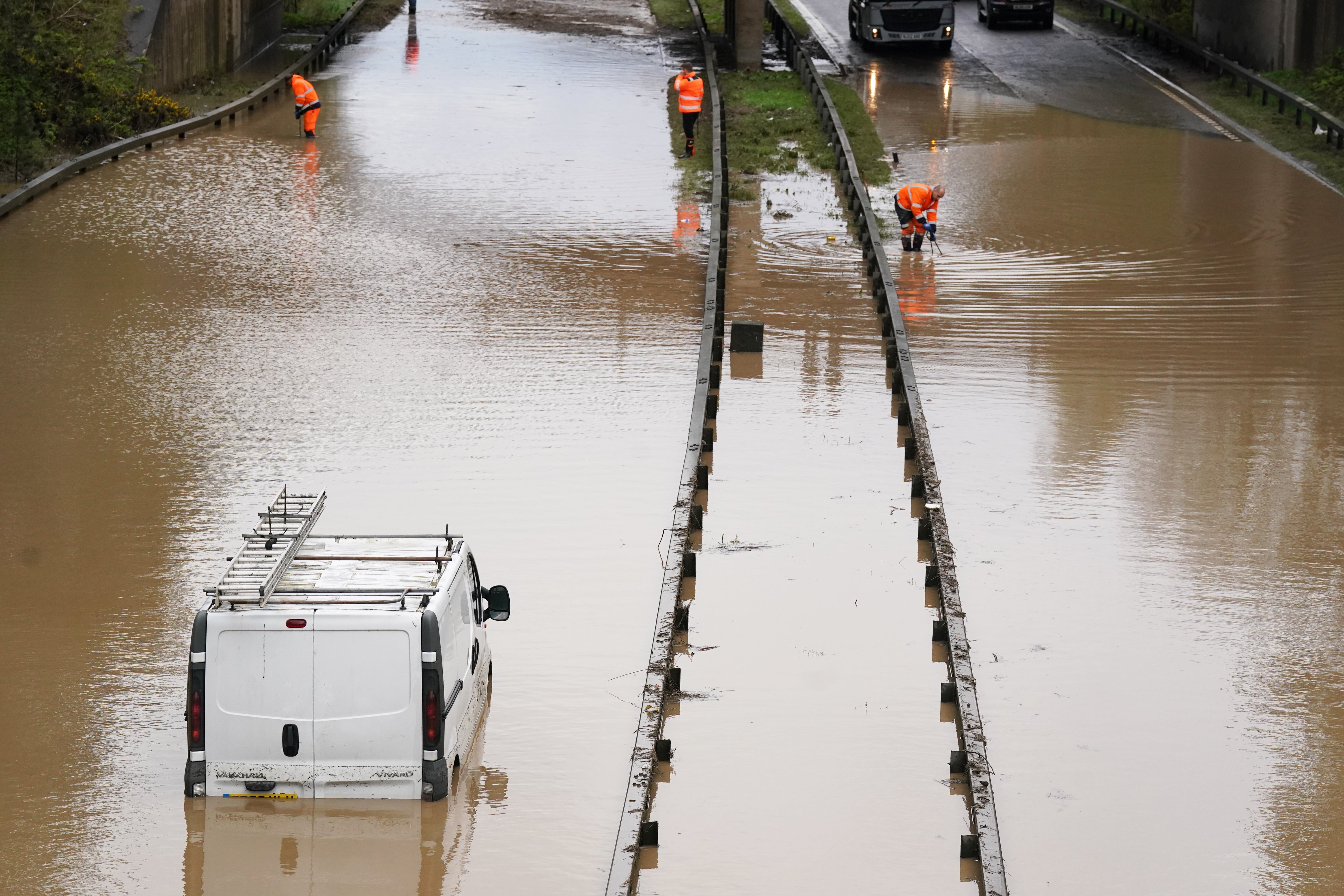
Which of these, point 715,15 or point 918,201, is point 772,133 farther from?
point 715,15

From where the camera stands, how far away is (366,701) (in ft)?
30.0

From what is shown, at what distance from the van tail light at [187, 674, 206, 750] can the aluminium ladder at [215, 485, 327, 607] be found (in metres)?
0.44

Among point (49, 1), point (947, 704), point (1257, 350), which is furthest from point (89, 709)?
point (49, 1)

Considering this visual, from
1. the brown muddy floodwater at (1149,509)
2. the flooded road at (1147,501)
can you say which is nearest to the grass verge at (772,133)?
the flooded road at (1147,501)

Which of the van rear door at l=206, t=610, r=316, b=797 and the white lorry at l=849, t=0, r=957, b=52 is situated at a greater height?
the white lorry at l=849, t=0, r=957, b=52

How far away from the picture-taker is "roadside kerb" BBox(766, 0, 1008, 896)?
30.7ft

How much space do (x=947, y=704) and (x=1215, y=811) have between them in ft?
6.29

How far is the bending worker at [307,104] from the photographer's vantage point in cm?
3266

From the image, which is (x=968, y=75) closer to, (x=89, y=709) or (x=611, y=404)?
(x=611, y=404)

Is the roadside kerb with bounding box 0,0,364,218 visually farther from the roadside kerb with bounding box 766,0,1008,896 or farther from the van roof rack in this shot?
the van roof rack

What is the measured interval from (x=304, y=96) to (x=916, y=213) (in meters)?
13.5

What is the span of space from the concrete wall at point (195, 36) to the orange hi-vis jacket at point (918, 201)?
17488 millimetres

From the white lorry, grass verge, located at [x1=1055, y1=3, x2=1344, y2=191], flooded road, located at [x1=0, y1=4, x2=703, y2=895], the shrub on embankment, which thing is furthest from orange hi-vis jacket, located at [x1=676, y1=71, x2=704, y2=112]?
the white lorry

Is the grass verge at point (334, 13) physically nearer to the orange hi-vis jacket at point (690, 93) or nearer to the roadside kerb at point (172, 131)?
the roadside kerb at point (172, 131)
